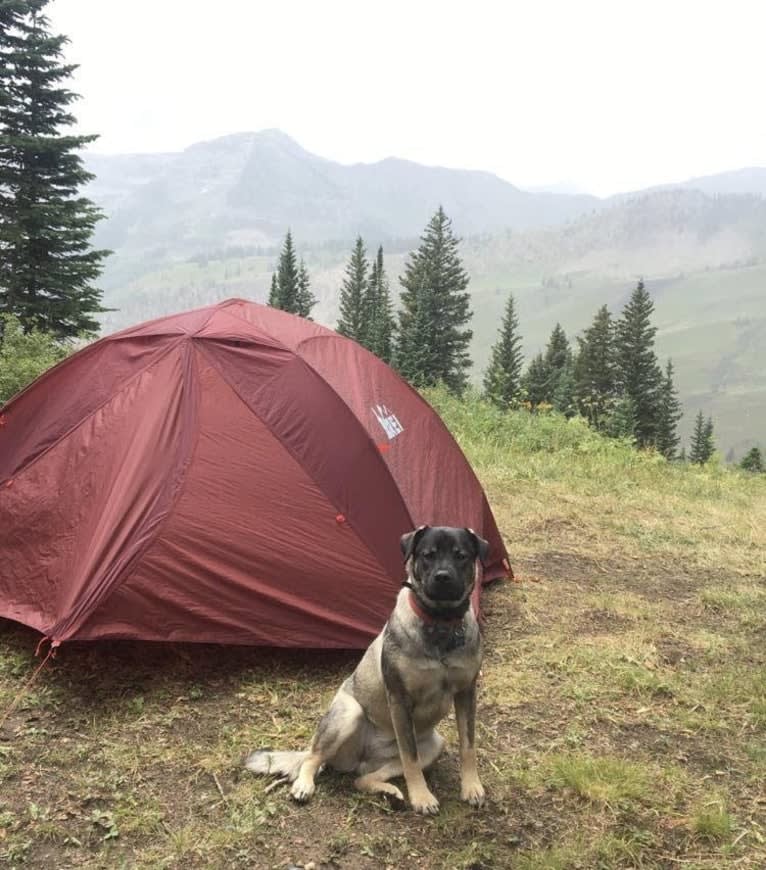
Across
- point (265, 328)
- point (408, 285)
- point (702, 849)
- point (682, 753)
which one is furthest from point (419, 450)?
point (408, 285)

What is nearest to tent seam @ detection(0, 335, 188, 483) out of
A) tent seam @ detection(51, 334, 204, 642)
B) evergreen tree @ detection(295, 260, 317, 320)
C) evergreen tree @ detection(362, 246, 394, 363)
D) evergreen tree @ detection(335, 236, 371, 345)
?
tent seam @ detection(51, 334, 204, 642)

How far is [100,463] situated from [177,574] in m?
1.09

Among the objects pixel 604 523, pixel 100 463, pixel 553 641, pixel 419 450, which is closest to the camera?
pixel 100 463

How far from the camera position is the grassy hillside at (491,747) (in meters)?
3.50

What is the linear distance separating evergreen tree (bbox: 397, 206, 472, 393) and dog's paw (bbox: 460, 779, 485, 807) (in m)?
60.4

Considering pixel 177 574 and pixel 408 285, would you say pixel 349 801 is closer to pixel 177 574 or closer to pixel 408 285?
pixel 177 574

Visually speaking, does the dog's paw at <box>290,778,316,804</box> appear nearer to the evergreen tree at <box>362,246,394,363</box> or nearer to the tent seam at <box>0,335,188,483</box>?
the tent seam at <box>0,335,188,483</box>

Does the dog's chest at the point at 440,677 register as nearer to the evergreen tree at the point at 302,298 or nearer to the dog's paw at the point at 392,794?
the dog's paw at the point at 392,794

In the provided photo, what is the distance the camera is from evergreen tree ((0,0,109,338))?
22.2 m

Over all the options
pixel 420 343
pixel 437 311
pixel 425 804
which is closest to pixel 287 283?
pixel 437 311

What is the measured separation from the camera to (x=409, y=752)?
3.71 meters

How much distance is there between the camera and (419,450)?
20.9 ft

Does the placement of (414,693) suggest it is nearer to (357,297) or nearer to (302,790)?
(302,790)

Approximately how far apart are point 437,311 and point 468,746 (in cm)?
6674
